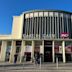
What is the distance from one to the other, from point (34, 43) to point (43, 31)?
70.7ft

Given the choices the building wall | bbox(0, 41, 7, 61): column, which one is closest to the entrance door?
bbox(0, 41, 7, 61): column

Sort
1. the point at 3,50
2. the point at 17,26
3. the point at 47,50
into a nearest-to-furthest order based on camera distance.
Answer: the point at 3,50
the point at 47,50
the point at 17,26

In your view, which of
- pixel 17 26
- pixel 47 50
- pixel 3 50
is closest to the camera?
pixel 3 50

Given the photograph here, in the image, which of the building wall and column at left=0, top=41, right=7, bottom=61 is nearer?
column at left=0, top=41, right=7, bottom=61

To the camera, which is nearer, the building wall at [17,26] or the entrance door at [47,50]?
the entrance door at [47,50]

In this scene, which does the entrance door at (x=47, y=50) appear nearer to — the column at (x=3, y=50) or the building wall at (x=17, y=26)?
the column at (x=3, y=50)

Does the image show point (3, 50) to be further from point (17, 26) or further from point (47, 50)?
point (17, 26)

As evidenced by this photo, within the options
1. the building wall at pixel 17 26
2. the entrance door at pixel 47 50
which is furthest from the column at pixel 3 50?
the building wall at pixel 17 26

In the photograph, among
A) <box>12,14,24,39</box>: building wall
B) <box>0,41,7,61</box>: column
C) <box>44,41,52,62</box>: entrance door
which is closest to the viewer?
<box>44,41,52,62</box>: entrance door

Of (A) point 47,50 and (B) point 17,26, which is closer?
(A) point 47,50

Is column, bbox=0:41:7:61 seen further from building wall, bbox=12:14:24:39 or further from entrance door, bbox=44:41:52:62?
building wall, bbox=12:14:24:39

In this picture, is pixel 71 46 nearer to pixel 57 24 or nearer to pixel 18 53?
pixel 18 53

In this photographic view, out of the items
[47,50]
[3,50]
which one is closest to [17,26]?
[3,50]

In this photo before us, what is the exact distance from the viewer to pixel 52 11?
64.9 m
